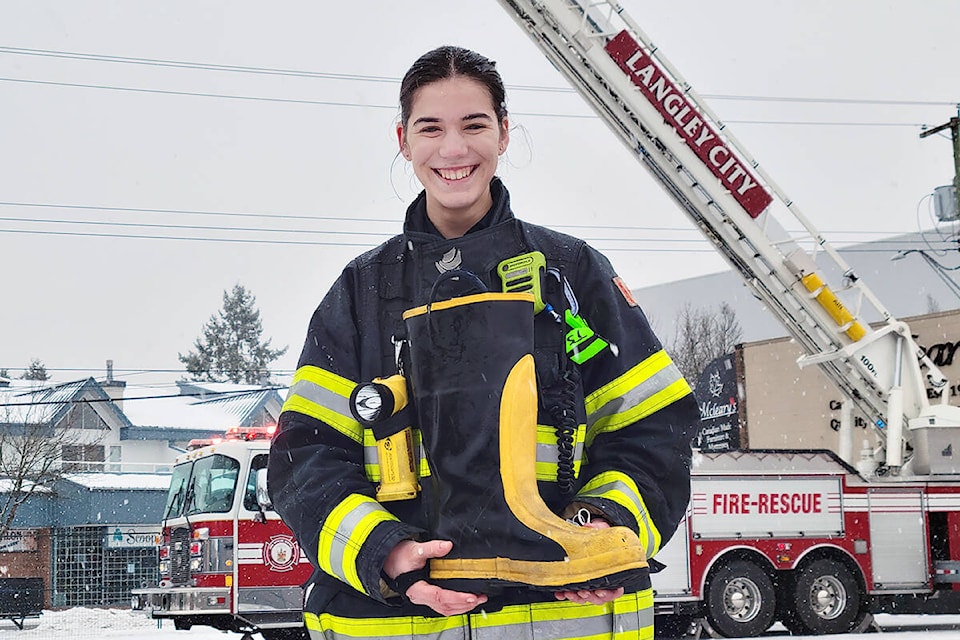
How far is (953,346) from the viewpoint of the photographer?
16016 millimetres

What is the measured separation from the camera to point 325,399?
2.15m

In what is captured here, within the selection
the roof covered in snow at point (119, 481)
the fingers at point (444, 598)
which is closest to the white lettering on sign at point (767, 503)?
the fingers at point (444, 598)

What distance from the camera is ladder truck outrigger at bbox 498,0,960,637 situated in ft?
41.1

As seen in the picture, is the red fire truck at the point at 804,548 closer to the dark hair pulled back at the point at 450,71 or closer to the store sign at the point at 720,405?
the store sign at the point at 720,405

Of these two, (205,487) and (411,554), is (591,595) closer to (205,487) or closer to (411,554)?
(411,554)

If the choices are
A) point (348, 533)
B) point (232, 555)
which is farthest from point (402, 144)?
point (232, 555)

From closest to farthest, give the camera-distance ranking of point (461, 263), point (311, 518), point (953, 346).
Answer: point (311, 518) → point (461, 263) → point (953, 346)

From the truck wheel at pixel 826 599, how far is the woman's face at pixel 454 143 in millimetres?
11366

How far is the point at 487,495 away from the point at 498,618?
23cm

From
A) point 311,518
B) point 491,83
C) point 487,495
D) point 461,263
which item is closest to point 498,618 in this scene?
point 487,495

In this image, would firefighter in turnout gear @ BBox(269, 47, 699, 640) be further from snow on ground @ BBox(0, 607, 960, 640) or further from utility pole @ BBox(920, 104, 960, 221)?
utility pole @ BBox(920, 104, 960, 221)

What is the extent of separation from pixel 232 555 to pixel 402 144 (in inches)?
381

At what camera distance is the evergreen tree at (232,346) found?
2479 inches

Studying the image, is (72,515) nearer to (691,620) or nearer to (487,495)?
(691,620)
